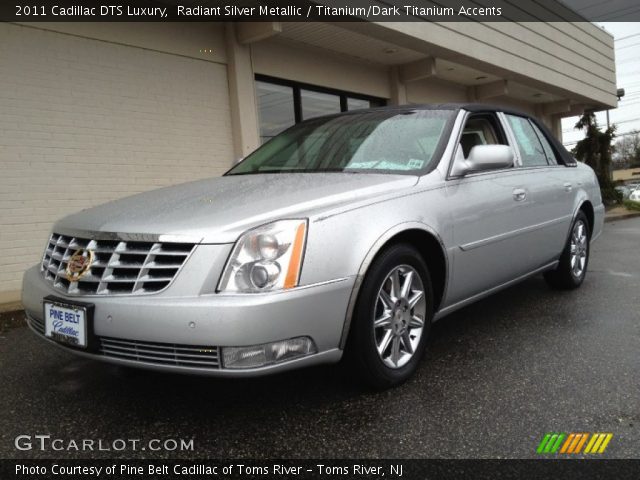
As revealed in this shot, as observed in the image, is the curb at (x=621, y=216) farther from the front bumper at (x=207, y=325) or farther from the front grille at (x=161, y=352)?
the front grille at (x=161, y=352)

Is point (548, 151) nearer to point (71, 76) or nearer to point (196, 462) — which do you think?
point (196, 462)

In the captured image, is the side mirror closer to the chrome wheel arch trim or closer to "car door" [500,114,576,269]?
the chrome wheel arch trim

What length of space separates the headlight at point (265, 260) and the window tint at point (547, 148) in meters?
3.02

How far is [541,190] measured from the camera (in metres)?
3.92

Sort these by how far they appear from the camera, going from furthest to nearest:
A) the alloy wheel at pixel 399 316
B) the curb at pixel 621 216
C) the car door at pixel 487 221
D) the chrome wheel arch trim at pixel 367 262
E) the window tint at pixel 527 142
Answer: the curb at pixel 621 216 < the window tint at pixel 527 142 < the car door at pixel 487 221 < the alloy wheel at pixel 399 316 < the chrome wheel arch trim at pixel 367 262

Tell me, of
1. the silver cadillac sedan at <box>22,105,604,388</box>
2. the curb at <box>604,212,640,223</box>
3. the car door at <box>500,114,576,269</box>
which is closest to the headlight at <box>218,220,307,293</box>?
the silver cadillac sedan at <box>22,105,604,388</box>

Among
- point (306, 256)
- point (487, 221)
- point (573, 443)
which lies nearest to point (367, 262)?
point (306, 256)

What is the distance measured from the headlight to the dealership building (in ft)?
9.61

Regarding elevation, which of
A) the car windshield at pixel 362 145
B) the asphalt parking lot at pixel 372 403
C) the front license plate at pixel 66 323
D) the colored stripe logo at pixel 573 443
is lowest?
the colored stripe logo at pixel 573 443

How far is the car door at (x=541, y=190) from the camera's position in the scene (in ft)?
12.5

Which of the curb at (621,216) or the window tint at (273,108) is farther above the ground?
the window tint at (273,108)

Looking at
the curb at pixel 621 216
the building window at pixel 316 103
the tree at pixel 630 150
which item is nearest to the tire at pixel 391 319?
the building window at pixel 316 103

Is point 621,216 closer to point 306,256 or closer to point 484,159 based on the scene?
point 484,159

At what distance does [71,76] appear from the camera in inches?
236
